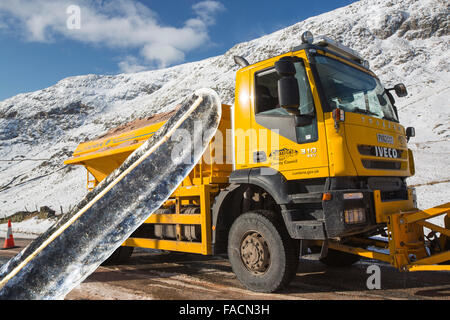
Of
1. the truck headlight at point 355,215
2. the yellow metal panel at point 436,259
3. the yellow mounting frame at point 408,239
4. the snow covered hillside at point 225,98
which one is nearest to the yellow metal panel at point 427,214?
the yellow mounting frame at point 408,239

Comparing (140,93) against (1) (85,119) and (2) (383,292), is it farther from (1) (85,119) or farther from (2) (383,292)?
(2) (383,292)

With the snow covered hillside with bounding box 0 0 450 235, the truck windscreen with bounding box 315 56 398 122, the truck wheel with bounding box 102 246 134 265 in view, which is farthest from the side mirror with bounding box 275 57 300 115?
the snow covered hillside with bounding box 0 0 450 235

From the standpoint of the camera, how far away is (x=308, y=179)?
155 inches

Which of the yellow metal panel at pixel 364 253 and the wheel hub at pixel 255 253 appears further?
the wheel hub at pixel 255 253

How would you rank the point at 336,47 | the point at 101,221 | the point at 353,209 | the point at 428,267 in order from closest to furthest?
the point at 101,221
the point at 428,267
the point at 353,209
the point at 336,47

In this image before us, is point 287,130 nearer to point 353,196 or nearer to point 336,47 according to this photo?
point 353,196

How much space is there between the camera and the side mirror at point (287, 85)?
149 inches

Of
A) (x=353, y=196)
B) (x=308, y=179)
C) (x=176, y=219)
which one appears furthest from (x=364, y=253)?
(x=176, y=219)

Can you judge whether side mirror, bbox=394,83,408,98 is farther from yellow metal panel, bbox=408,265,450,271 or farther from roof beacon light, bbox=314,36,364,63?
yellow metal panel, bbox=408,265,450,271

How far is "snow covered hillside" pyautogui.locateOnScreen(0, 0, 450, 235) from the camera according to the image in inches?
949

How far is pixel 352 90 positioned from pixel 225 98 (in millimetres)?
36635

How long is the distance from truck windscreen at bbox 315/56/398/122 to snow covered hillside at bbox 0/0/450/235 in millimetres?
5992

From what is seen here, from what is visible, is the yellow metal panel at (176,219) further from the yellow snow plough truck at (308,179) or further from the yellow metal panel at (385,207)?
the yellow metal panel at (385,207)

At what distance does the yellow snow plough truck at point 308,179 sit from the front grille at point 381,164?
0.5 inches
